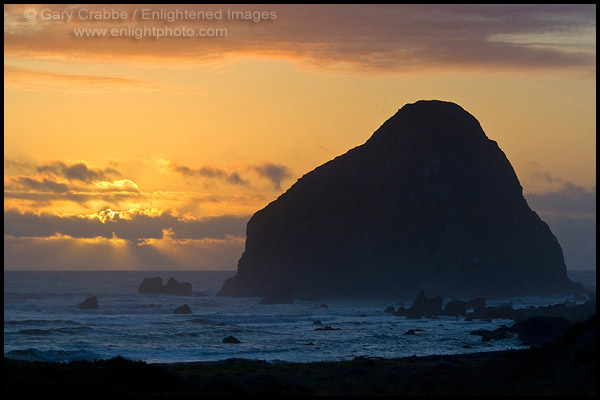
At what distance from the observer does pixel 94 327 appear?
8550cm

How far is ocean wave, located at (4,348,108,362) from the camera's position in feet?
190

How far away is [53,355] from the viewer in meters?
59.8

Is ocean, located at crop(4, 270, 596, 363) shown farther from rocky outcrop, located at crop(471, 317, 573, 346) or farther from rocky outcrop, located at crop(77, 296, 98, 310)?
rocky outcrop, located at crop(77, 296, 98, 310)

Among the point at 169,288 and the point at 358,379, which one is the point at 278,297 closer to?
the point at 169,288

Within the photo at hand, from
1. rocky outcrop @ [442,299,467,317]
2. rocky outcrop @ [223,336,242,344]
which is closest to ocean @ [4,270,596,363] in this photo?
rocky outcrop @ [223,336,242,344]

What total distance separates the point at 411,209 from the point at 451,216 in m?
8.31

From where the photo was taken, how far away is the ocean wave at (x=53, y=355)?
57.8 m

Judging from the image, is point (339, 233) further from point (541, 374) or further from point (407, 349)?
point (541, 374)

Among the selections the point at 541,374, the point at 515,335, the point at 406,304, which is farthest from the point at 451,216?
the point at 541,374

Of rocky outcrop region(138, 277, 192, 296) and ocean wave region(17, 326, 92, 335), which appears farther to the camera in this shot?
rocky outcrop region(138, 277, 192, 296)

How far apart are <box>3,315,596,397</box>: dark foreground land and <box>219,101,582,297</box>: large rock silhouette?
114196mm

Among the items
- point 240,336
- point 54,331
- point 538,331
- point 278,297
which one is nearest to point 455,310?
point 278,297

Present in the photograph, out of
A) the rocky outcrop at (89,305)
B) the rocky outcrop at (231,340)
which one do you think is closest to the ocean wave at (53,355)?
the rocky outcrop at (231,340)

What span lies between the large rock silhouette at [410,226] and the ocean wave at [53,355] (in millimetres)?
91816
